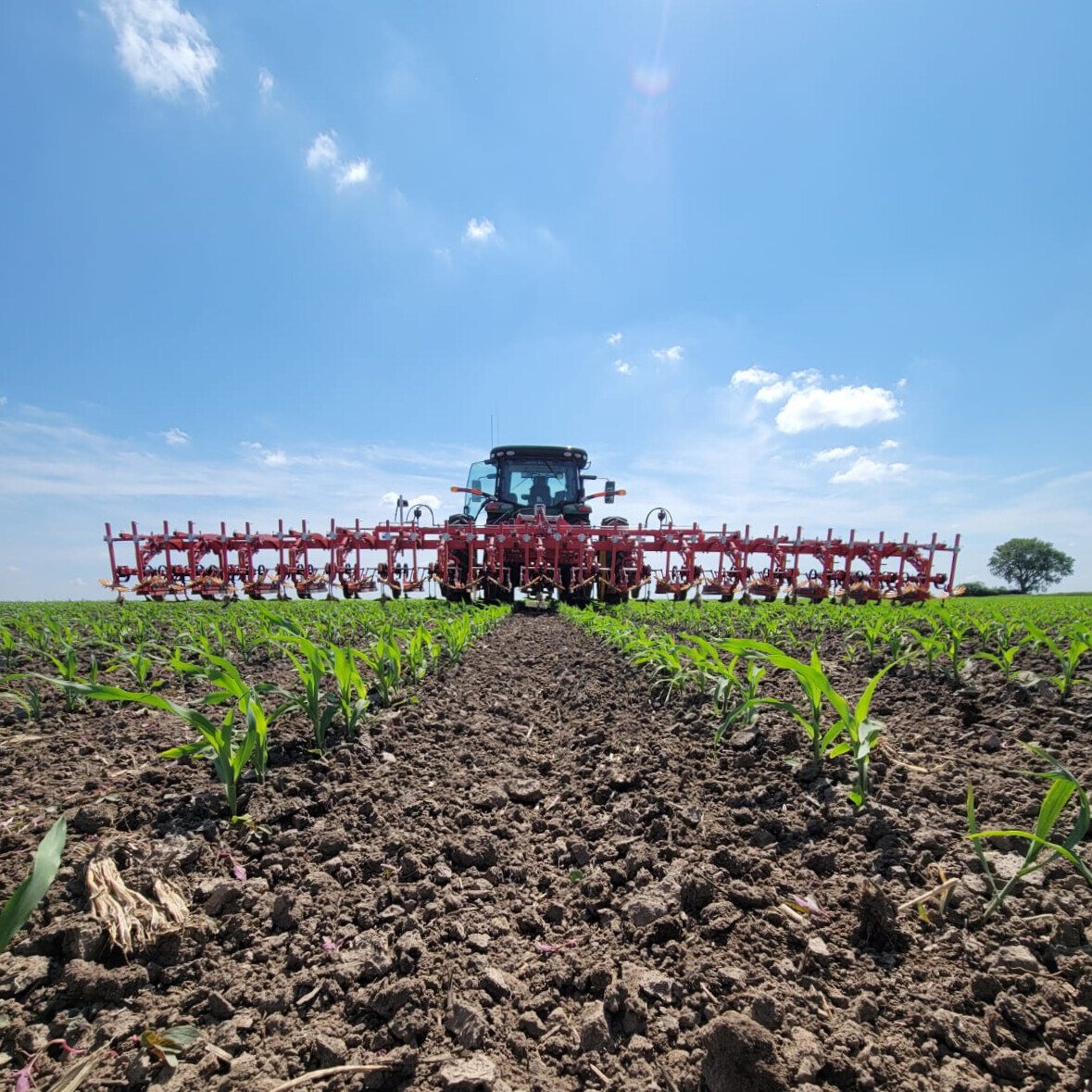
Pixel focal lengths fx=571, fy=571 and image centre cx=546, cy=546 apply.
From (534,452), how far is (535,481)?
2.26ft

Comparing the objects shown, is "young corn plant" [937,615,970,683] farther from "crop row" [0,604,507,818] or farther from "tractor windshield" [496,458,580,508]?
"tractor windshield" [496,458,580,508]

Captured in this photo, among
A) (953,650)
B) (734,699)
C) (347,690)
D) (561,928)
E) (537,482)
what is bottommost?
(561,928)

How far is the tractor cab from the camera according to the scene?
1322cm

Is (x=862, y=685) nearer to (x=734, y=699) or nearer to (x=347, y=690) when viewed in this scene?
(x=734, y=699)

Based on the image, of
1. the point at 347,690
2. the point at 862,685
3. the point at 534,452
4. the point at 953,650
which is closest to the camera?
the point at 347,690

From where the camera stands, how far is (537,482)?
1349 centimetres

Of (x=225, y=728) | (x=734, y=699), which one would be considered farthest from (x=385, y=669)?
(x=734, y=699)

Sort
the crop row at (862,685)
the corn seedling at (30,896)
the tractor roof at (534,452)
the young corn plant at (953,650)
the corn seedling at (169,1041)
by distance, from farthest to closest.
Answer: the tractor roof at (534,452) → the young corn plant at (953,650) → the crop row at (862,685) → the corn seedling at (169,1041) → the corn seedling at (30,896)

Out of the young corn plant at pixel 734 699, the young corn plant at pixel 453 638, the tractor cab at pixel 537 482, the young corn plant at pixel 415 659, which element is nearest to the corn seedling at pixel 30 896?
the young corn plant at pixel 734 699

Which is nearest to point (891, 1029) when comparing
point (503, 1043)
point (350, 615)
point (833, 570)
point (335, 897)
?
point (503, 1043)

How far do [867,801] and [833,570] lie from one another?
12.2 metres

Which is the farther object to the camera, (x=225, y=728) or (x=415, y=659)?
(x=415, y=659)

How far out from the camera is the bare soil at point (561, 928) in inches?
43.8

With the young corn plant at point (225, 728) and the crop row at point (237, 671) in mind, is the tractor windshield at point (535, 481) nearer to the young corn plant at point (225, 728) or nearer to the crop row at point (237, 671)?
the crop row at point (237, 671)
